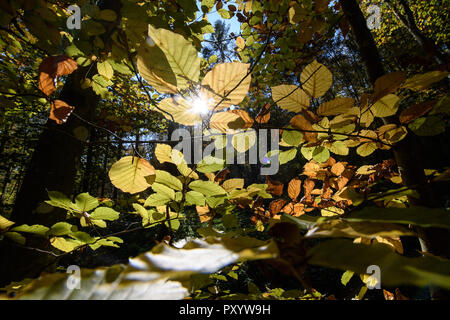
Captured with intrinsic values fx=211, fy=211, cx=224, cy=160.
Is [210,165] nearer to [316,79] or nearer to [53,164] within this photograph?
[316,79]

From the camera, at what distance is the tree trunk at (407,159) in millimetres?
579

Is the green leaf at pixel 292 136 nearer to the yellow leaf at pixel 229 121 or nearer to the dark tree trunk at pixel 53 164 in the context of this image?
the yellow leaf at pixel 229 121

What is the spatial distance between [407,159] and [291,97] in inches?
16.2

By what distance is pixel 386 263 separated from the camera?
0.18 meters

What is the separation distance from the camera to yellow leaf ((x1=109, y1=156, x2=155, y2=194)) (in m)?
0.63

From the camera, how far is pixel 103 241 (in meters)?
0.80

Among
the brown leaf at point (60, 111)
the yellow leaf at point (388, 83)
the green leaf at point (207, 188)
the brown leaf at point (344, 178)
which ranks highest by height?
the brown leaf at point (60, 111)

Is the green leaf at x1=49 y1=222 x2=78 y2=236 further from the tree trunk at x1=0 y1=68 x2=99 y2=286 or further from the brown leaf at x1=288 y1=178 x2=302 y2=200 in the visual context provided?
the brown leaf at x1=288 y1=178 x2=302 y2=200

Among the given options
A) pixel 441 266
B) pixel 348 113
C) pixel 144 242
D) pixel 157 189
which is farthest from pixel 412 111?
pixel 144 242

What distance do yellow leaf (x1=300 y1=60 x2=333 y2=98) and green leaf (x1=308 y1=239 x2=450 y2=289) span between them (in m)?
0.46

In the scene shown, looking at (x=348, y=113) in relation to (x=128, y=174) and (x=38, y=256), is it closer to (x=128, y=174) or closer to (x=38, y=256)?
(x=128, y=174)

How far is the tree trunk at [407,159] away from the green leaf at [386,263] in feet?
1.45

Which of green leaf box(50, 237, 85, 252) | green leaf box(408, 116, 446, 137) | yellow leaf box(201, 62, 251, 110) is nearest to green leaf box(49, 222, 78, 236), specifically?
green leaf box(50, 237, 85, 252)

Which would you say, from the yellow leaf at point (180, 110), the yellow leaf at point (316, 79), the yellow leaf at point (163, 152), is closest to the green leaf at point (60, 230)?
the yellow leaf at point (163, 152)
